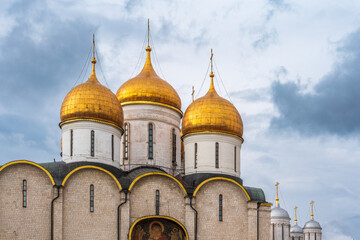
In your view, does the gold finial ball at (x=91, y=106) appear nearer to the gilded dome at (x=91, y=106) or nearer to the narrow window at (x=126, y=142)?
the gilded dome at (x=91, y=106)

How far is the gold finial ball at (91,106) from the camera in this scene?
25.9 m

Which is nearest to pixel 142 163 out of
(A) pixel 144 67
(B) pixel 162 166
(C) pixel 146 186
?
(B) pixel 162 166

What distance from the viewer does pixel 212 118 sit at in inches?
1080

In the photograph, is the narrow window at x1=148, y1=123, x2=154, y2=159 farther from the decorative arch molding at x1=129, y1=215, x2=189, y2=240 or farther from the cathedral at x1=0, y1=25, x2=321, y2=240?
the decorative arch molding at x1=129, y1=215, x2=189, y2=240

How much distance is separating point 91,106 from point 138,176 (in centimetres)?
319

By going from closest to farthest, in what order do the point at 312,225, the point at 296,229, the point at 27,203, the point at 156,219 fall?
the point at 27,203 → the point at 156,219 → the point at 312,225 → the point at 296,229

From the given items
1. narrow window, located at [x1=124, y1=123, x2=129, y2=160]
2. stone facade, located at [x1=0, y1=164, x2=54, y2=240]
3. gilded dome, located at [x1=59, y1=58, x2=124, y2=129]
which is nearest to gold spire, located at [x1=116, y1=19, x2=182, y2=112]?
narrow window, located at [x1=124, y1=123, x2=129, y2=160]

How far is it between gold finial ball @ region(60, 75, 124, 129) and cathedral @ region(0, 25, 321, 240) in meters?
0.04

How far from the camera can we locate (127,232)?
2441cm

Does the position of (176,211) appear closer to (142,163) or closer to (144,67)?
(142,163)

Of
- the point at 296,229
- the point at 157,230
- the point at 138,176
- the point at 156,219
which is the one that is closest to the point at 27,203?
the point at 138,176

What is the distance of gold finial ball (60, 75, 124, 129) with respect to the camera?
84.9ft

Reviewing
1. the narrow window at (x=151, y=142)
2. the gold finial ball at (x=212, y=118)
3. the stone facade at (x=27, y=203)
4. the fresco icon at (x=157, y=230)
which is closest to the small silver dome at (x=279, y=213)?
the gold finial ball at (x=212, y=118)

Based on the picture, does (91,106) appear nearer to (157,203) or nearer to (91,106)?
(91,106)
